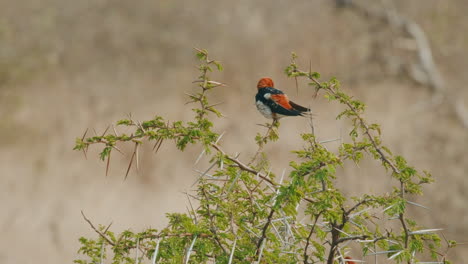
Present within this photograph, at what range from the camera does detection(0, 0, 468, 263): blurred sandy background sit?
1109cm

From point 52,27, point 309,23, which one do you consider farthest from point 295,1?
point 52,27

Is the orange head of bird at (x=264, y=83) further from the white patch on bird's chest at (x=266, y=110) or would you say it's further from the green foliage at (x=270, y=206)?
the green foliage at (x=270, y=206)

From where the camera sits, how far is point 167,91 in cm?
1195

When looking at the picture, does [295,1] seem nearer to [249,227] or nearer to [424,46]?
[424,46]

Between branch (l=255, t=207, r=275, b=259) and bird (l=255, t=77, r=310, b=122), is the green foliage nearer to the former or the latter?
branch (l=255, t=207, r=275, b=259)

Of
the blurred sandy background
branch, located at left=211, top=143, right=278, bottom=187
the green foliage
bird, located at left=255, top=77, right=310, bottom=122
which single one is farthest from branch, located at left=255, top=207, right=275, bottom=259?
the blurred sandy background

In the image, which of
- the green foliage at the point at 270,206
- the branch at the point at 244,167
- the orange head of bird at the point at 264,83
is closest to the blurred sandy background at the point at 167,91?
the orange head of bird at the point at 264,83

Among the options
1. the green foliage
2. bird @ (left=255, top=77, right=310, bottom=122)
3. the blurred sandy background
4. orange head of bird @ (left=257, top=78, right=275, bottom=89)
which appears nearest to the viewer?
the green foliage

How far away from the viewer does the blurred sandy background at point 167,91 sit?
11094mm

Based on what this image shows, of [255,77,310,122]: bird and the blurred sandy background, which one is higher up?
the blurred sandy background

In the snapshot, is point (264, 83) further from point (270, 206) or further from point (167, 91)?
point (167, 91)

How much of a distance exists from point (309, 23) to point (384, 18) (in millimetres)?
1386

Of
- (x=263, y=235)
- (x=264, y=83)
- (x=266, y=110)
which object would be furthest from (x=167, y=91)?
(x=263, y=235)

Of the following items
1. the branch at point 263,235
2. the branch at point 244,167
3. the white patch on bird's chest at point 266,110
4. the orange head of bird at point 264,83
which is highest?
the orange head of bird at point 264,83
